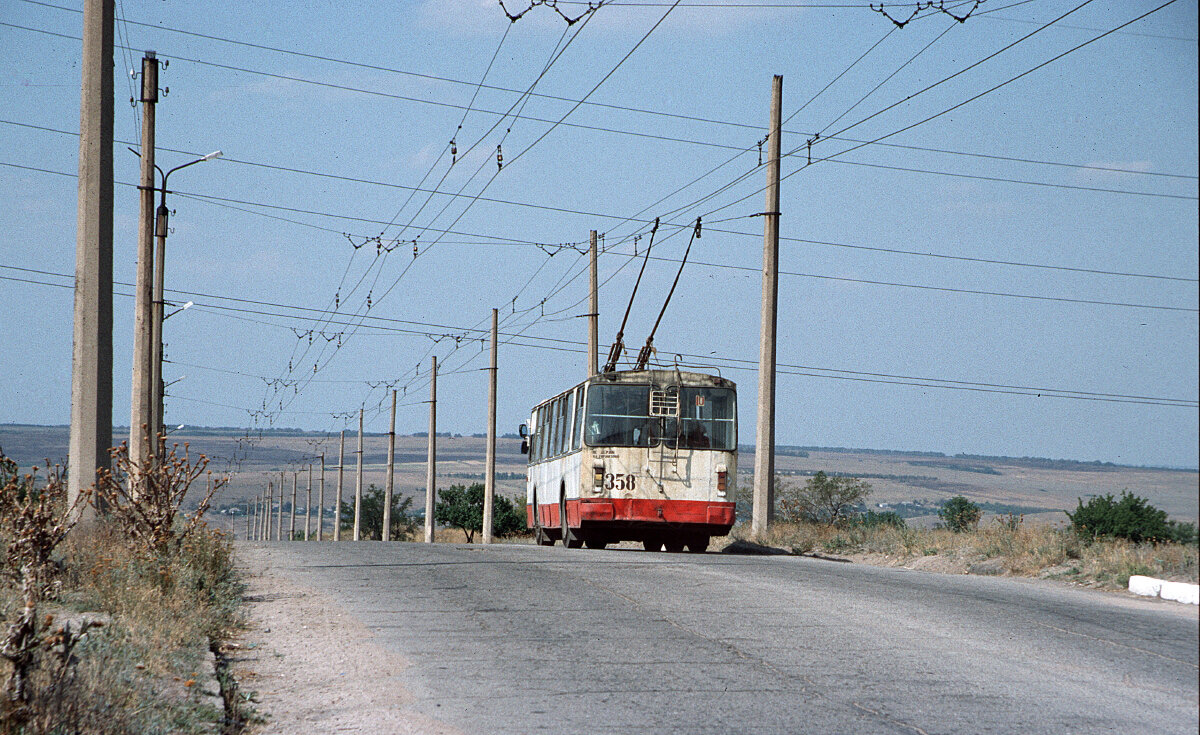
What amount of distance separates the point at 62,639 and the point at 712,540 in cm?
2365

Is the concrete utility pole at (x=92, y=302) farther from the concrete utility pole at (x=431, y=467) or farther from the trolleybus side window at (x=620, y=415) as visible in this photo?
the concrete utility pole at (x=431, y=467)

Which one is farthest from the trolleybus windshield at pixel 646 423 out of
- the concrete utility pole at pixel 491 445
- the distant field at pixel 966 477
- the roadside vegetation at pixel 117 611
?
the concrete utility pole at pixel 491 445

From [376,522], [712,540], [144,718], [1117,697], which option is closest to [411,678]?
[144,718]

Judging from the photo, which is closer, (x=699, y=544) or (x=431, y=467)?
(x=699, y=544)

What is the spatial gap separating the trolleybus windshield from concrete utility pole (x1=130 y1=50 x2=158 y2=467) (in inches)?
337

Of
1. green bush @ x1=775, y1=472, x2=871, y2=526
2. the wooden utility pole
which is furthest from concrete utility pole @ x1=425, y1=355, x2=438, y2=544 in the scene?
green bush @ x1=775, y1=472, x2=871, y2=526

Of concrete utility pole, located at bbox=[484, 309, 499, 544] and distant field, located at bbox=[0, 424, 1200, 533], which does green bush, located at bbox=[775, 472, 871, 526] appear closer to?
distant field, located at bbox=[0, 424, 1200, 533]

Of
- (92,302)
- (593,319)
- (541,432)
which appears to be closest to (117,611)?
(92,302)

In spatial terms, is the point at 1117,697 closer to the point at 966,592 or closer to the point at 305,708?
the point at 305,708

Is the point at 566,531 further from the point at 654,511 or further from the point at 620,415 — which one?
the point at 620,415

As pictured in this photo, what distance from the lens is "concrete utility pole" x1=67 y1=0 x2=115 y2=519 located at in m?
13.8

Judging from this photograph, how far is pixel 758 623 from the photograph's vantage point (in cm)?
1015

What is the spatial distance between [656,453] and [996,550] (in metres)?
6.92

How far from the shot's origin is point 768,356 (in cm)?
2486
